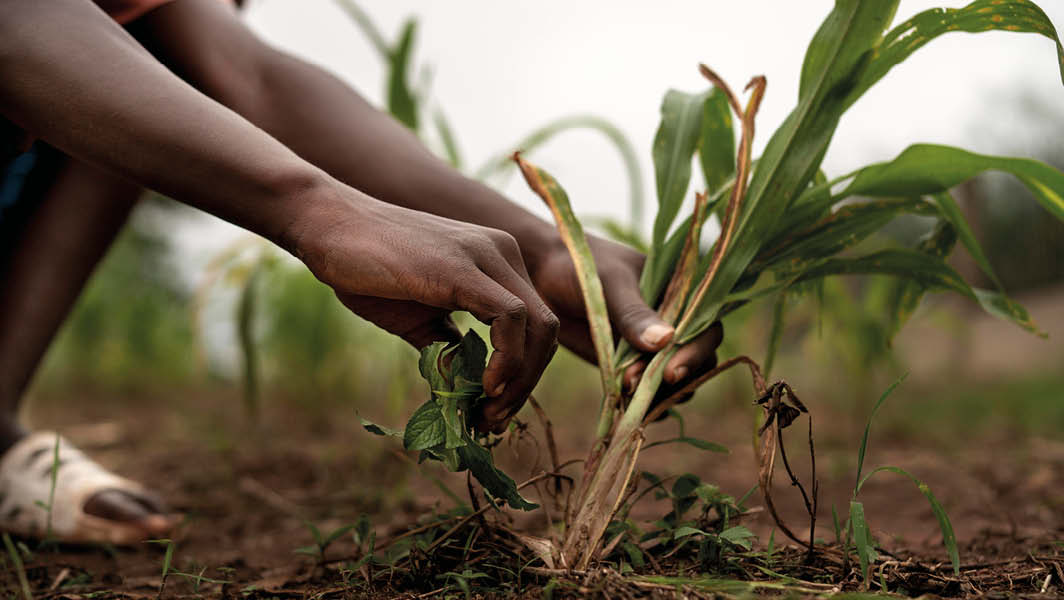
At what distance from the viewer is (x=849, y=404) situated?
7.61 ft

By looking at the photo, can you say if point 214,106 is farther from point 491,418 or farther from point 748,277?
point 748,277

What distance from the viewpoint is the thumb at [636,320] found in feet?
2.60

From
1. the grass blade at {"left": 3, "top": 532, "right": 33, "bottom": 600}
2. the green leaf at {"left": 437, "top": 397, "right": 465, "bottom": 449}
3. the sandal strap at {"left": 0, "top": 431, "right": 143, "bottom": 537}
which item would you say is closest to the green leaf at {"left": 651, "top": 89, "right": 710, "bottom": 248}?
the green leaf at {"left": 437, "top": 397, "right": 465, "bottom": 449}

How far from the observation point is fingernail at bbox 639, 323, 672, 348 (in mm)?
789

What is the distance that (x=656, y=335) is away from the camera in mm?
790

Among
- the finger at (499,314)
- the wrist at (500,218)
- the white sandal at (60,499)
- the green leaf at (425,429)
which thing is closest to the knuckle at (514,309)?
the finger at (499,314)

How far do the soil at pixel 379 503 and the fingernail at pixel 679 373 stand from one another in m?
Answer: 0.15

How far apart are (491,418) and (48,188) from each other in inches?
42.8

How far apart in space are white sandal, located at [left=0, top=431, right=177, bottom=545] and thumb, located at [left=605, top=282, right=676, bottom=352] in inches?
31.0

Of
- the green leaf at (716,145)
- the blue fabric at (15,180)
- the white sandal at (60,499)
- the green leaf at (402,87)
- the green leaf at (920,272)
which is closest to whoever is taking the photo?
the green leaf at (920,272)

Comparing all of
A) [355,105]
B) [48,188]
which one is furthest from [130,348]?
[355,105]

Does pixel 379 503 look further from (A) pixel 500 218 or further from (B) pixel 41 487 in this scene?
Result: (A) pixel 500 218

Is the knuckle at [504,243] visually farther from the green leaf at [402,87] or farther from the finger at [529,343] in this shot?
the green leaf at [402,87]

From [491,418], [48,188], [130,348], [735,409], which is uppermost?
[491,418]
